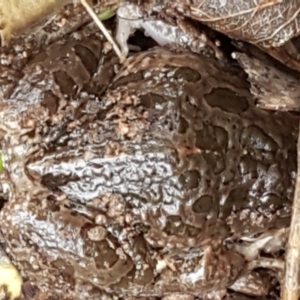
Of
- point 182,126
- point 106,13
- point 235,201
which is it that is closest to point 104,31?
point 106,13

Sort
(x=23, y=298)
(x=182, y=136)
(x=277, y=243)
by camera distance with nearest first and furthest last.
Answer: (x=182, y=136) → (x=277, y=243) → (x=23, y=298)

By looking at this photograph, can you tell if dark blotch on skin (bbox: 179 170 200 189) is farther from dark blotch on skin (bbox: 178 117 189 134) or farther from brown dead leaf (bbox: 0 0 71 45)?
brown dead leaf (bbox: 0 0 71 45)

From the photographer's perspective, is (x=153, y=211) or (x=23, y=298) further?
(x=23, y=298)

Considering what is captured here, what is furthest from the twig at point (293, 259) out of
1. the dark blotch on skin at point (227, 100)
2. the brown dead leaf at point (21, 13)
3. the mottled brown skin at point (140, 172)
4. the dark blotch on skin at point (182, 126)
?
the brown dead leaf at point (21, 13)

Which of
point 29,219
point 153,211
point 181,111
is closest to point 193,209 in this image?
point 153,211

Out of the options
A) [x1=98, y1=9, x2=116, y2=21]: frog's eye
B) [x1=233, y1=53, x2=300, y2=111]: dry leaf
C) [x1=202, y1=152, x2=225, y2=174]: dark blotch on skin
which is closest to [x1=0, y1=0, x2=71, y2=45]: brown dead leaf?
[x1=98, y1=9, x2=116, y2=21]: frog's eye

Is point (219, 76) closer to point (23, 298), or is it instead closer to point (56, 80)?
point (56, 80)

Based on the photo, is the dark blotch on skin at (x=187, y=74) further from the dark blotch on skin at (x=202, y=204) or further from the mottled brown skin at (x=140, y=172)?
the dark blotch on skin at (x=202, y=204)
